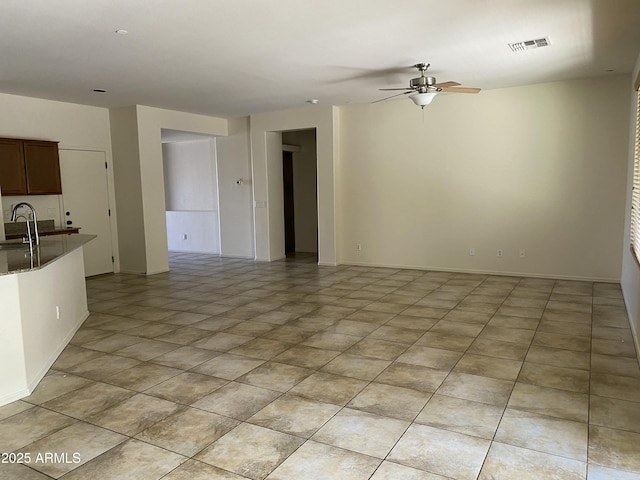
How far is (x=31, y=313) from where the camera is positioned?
11.2ft

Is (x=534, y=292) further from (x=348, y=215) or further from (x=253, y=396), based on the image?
(x=253, y=396)

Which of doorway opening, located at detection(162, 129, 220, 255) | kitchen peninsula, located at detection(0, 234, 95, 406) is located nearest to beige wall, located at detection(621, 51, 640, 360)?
kitchen peninsula, located at detection(0, 234, 95, 406)

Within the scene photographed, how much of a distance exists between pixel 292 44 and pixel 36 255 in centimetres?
306

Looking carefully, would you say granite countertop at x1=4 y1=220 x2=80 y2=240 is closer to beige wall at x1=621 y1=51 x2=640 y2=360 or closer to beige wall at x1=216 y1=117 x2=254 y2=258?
beige wall at x1=216 y1=117 x2=254 y2=258

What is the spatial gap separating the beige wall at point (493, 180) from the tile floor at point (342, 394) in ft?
4.35

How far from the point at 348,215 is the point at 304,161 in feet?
8.49

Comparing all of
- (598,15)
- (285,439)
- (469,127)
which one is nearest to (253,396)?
(285,439)

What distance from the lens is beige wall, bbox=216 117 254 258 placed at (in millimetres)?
9352

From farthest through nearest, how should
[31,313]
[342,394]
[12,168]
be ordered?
1. [12,168]
2. [31,313]
3. [342,394]

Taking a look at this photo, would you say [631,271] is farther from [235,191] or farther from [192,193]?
→ [192,193]

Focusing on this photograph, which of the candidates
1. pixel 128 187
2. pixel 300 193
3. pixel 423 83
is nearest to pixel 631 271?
pixel 423 83

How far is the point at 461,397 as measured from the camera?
3.04 metres

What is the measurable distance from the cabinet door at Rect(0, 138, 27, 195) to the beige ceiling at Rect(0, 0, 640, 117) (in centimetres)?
77

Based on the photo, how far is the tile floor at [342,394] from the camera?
92.3 inches
